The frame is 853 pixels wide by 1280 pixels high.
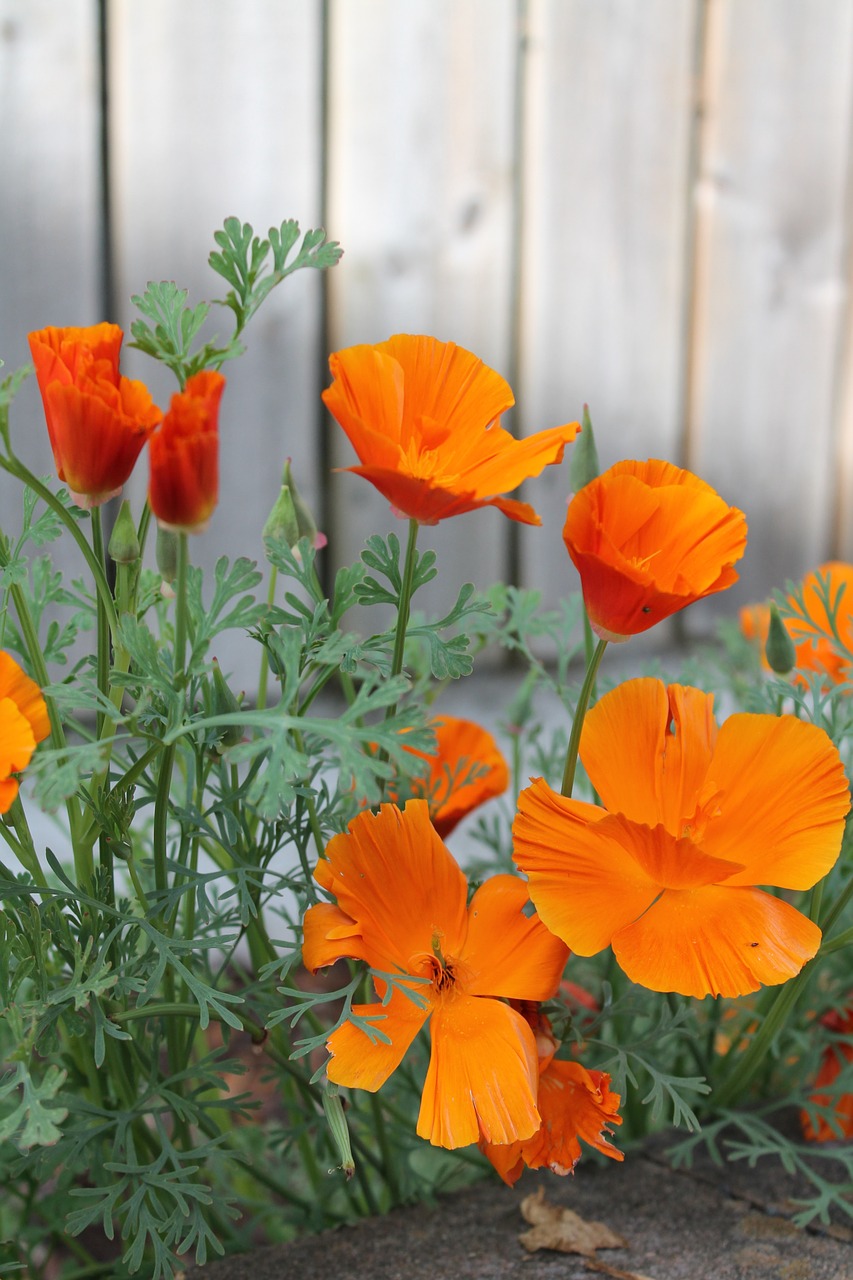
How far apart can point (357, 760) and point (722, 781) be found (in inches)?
8.5

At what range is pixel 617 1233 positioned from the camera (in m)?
0.72

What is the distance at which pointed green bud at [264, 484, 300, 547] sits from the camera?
636 mm

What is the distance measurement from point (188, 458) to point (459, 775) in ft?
1.12

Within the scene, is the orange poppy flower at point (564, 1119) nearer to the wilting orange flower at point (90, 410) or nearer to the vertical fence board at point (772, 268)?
the wilting orange flower at point (90, 410)

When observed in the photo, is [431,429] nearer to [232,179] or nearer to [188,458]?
[188,458]

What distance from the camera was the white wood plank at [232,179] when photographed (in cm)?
137

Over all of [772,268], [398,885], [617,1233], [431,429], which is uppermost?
[772,268]

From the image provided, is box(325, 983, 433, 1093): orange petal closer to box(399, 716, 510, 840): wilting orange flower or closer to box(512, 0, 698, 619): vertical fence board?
box(399, 716, 510, 840): wilting orange flower

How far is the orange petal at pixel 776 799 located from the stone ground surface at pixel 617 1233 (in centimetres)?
26

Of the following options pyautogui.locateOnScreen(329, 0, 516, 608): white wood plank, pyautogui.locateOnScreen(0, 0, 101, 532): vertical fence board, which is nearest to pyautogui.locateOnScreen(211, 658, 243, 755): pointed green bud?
pyautogui.locateOnScreen(0, 0, 101, 532): vertical fence board

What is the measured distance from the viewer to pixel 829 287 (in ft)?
6.75

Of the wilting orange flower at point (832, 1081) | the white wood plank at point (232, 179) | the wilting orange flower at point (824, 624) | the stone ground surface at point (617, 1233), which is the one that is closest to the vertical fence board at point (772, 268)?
the white wood plank at point (232, 179)

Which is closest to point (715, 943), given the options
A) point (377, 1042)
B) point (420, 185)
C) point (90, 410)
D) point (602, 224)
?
point (377, 1042)

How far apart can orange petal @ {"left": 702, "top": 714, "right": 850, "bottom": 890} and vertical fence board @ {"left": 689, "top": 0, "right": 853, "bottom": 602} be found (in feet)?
4.69
